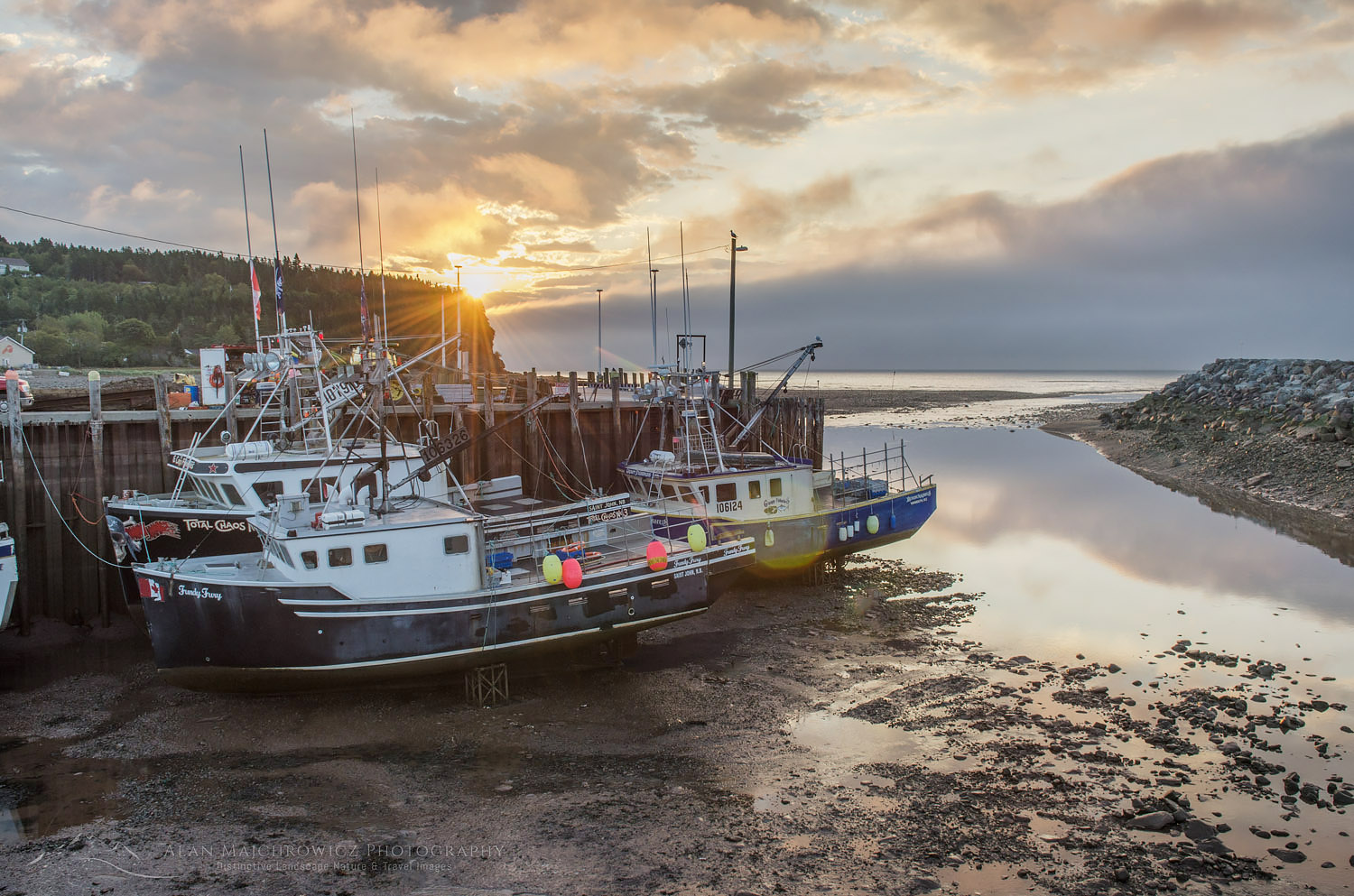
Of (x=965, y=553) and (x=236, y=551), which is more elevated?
(x=236, y=551)

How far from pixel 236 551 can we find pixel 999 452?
137 ft

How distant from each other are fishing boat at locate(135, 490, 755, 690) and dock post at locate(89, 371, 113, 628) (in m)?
3.70

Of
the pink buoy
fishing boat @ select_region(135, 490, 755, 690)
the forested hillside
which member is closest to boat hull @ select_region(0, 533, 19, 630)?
fishing boat @ select_region(135, 490, 755, 690)

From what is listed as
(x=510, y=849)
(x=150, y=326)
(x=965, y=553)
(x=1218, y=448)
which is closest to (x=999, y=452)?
(x=1218, y=448)

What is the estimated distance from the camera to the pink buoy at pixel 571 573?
40.9 feet

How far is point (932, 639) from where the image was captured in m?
15.1

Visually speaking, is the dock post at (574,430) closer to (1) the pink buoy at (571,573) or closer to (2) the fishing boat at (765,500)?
(2) the fishing boat at (765,500)

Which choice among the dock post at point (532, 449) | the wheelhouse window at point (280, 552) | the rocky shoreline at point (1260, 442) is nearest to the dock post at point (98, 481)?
the wheelhouse window at point (280, 552)

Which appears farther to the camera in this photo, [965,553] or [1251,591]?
[965,553]

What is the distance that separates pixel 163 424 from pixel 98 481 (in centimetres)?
156

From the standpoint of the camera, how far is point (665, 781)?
32.0 feet

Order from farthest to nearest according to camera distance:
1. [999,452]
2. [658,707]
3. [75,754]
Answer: [999,452] < [658,707] < [75,754]

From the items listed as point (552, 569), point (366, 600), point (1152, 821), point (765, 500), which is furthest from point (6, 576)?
point (1152, 821)

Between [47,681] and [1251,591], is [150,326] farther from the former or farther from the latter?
[1251,591]
